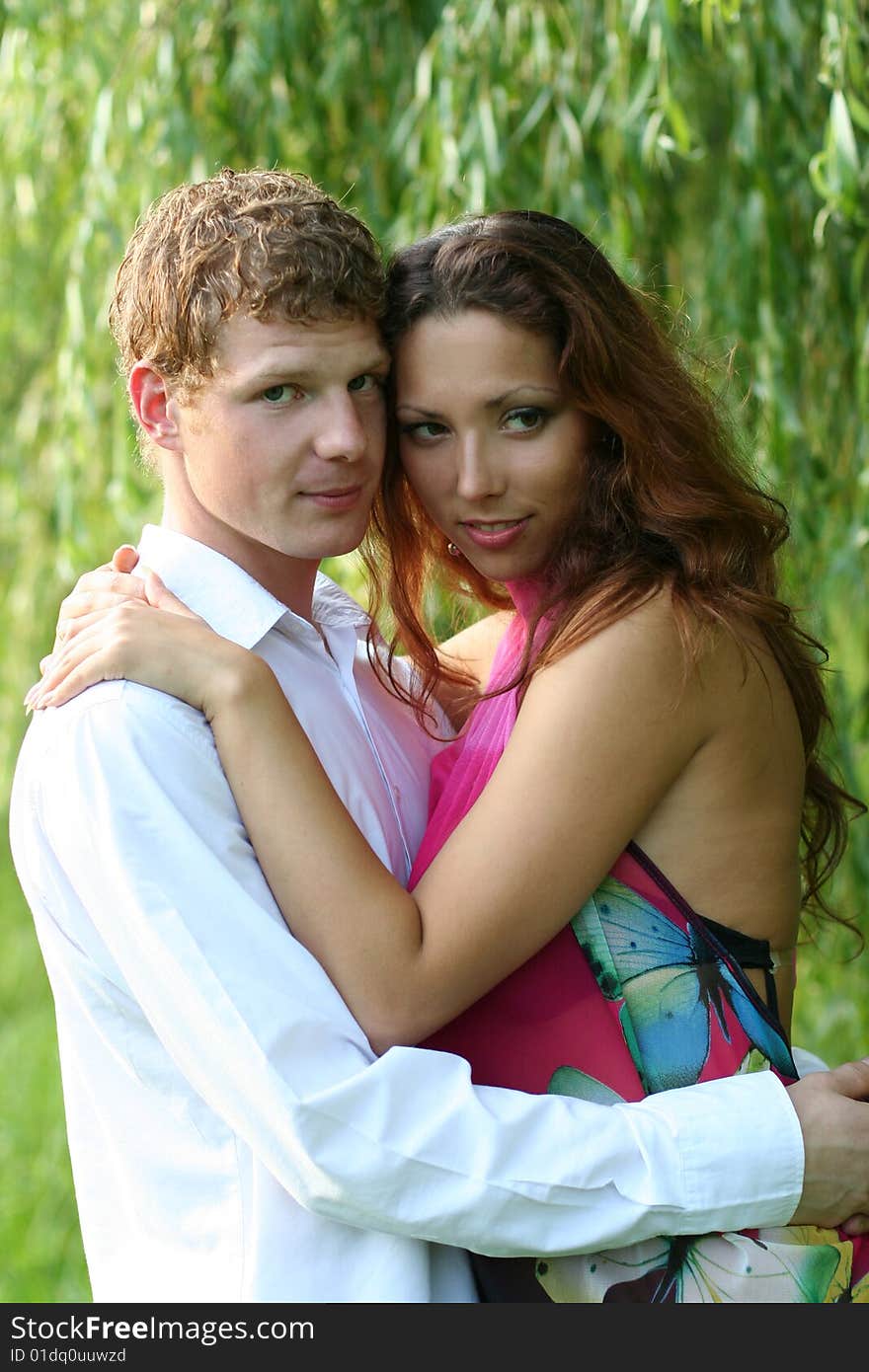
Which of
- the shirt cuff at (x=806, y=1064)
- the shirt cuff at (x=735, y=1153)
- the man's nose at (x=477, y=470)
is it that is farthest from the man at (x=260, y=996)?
the shirt cuff at (x=806, y=1064)

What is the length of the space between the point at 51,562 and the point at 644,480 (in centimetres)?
248

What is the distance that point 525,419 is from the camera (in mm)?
1990

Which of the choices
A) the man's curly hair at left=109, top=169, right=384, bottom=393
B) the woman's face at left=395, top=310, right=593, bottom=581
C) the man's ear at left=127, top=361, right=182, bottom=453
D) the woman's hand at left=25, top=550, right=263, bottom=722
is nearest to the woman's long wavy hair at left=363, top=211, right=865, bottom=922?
the woman's face at left=395, top=310, right=593, bottom=581

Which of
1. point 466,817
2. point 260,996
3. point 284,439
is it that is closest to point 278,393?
point 284,439

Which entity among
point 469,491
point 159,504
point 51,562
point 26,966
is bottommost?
point 26,966

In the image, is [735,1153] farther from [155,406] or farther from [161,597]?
[155,406]

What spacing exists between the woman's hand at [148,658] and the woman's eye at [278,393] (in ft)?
0.90

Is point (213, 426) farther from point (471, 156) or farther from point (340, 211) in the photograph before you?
point (471, 156)

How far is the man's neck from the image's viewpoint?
2.00 m

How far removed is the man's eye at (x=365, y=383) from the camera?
1954mm

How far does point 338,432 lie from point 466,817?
48cm

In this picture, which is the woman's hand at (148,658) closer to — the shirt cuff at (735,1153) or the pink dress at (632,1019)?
the pink dress at (632,1019)

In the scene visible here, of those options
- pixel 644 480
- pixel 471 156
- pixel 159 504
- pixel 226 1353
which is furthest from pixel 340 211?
pixel 159 504

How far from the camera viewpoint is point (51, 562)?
4.14 metres
